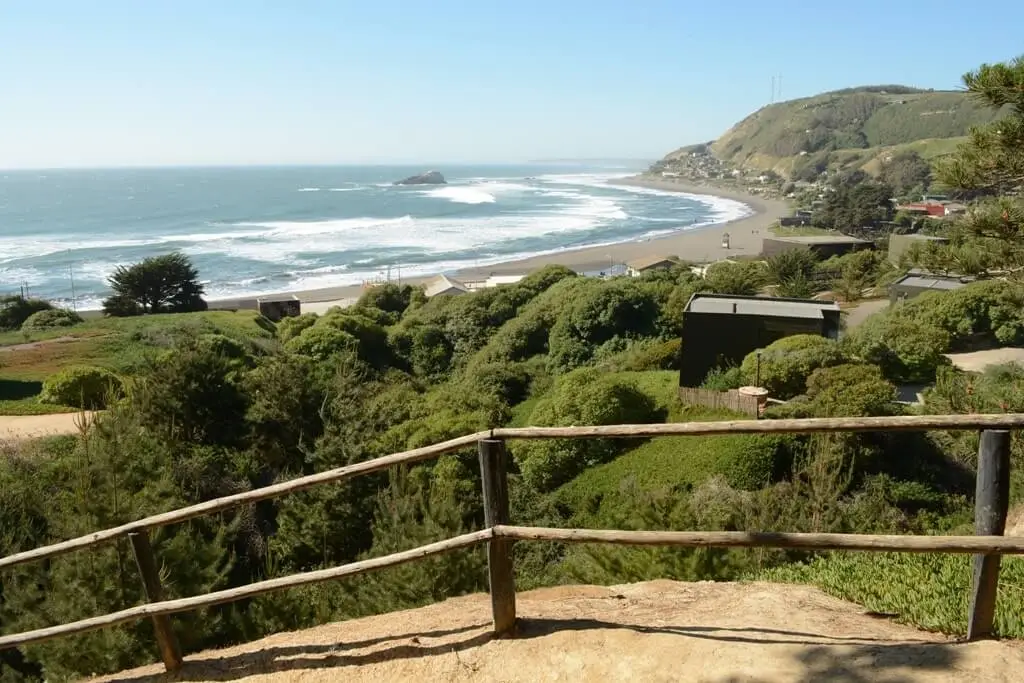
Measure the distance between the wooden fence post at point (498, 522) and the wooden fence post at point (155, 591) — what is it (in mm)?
1761

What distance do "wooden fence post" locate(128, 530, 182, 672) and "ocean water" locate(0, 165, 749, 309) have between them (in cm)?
5171

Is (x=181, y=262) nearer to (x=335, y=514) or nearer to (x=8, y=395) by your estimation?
(x=8, y=395)

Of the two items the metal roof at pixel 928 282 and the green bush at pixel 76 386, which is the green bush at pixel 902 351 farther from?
the green bush at pixel 76 386

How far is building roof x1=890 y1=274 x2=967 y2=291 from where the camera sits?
28.2 m

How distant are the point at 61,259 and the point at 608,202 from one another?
262ft

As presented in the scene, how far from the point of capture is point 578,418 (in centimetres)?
1662

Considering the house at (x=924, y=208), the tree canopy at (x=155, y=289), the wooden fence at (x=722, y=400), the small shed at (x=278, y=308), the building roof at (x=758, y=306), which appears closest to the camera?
the wooden fence at (x=722, y=400)

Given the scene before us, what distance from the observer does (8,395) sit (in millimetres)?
21781

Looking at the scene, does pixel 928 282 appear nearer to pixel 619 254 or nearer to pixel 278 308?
pixel 278 308

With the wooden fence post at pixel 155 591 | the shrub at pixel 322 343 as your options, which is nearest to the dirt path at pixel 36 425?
the shrub at pixel 322 343

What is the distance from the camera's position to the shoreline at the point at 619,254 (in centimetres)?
5150

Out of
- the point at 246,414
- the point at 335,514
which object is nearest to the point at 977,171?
the point at 335,514

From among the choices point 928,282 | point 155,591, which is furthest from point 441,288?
point 155,591

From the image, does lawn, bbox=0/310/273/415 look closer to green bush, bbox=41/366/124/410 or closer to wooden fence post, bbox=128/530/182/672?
green bush, bbox=41/366/124/410
